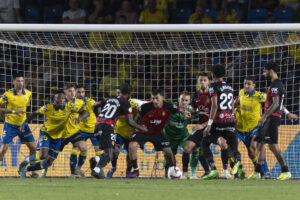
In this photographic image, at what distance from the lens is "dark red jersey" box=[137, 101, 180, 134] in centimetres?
1125

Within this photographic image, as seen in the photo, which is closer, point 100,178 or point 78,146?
point 100,178

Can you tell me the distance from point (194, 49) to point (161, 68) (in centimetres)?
97

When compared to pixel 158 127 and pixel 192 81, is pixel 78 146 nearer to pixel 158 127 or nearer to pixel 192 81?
pixel 158 127

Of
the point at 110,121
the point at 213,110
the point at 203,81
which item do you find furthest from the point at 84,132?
the point at 213,110

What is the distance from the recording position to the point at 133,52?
1308 centimetres

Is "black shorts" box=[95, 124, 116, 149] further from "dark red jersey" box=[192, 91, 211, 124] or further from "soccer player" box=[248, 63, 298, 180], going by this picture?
"soccer player" box=[248, 63, 298, 180]

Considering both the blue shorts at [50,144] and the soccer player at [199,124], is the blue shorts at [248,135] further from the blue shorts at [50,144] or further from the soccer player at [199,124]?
the blue shorts at [50,144]

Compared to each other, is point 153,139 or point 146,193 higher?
point 153,139

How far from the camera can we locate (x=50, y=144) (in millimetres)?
11648

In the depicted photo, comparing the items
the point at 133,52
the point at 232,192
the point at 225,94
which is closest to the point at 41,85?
the point at 133,52

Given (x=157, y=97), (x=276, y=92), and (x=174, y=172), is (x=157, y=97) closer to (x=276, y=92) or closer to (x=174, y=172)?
(x=174, y=172)

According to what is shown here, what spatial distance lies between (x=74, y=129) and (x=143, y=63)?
2293 millimetres

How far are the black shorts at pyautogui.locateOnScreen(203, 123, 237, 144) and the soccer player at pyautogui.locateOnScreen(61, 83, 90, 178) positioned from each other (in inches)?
92.8

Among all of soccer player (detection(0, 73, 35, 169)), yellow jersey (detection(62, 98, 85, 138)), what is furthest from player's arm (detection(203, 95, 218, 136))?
soccer player (detection(0, 73, 35, 169))
